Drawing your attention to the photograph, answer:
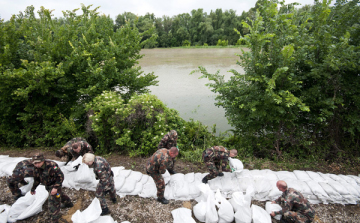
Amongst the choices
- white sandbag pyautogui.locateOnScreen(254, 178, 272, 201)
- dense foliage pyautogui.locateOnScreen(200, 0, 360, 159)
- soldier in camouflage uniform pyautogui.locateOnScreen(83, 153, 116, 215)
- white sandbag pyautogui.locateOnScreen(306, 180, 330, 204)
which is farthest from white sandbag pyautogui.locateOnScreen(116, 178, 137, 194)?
white sandbag pyautogui.locateOnScreen(306, 180, 330, 204)

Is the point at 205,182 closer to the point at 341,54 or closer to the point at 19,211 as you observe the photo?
the point at 19,211

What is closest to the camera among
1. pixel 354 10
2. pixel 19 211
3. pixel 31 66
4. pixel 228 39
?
pixel 19 211

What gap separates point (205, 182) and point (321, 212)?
2027 mm

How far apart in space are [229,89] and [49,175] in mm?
3972

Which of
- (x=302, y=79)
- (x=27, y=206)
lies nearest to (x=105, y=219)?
(x=27, y=206)

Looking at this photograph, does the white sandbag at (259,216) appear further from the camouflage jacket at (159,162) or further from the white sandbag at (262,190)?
the camouflage jacket at (159,162)

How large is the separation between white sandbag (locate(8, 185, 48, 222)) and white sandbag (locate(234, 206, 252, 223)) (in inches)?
126

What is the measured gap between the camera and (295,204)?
309 centimetres

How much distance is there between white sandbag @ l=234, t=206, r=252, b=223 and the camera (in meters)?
3.11

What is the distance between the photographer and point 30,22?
6.51m

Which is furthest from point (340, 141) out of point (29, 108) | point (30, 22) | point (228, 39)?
point (228, 39)

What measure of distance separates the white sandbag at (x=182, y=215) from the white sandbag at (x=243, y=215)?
70 centimetres

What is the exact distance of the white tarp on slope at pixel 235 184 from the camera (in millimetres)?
3658

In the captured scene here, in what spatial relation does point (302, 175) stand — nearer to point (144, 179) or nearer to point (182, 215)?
point (182, 215)
